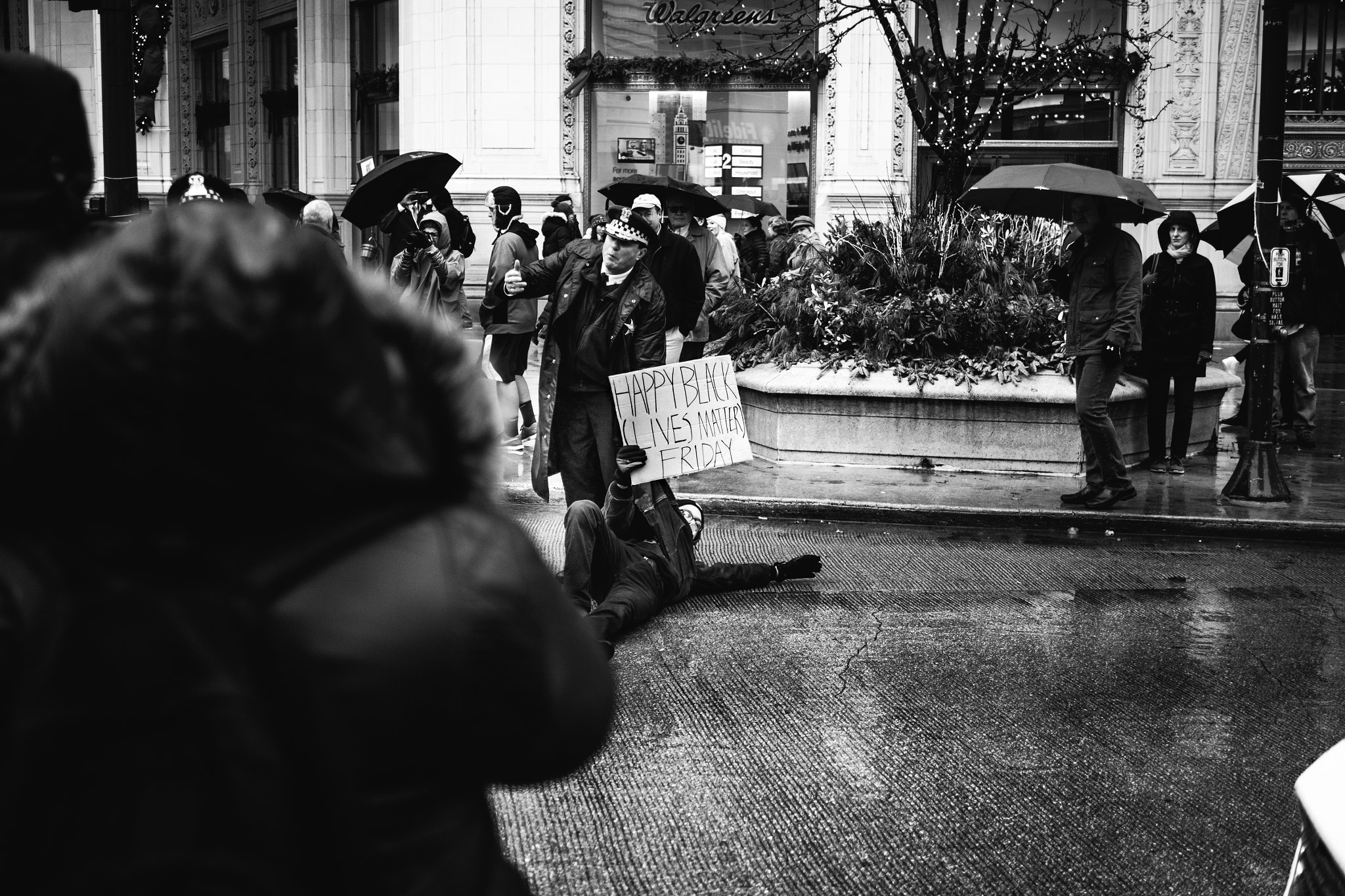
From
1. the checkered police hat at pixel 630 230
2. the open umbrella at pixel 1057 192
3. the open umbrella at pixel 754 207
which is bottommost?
the checkered police hat at pixel 630 230

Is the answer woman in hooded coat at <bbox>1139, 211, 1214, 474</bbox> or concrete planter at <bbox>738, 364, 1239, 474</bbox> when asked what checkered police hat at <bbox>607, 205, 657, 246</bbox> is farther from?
woman in hooded coat at <bbox>1139, 211, 1214, 474</bbox>

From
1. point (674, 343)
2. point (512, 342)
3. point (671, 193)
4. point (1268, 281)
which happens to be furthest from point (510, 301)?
point (1268, 281)

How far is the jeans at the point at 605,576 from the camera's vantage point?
6262 mm

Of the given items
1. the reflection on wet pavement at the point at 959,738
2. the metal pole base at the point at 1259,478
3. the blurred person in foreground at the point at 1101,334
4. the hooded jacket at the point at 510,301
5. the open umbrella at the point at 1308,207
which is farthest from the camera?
the open umbrella at the point at 1308,207

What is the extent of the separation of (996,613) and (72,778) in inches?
246

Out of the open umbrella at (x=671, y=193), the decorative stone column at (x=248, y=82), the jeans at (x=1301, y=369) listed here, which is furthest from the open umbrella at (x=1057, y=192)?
the decorative stone column at (x=248, y=82)

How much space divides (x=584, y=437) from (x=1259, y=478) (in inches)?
212

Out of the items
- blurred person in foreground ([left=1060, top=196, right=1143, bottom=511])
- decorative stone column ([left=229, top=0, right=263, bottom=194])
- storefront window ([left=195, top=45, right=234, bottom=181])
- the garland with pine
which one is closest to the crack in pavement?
blurred person in foreground ([left=1060, top=196, right=1143, bottom=511])

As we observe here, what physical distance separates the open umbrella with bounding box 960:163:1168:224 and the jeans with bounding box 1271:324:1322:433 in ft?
8.49

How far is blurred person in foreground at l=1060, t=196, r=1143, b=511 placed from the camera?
32.7 ft

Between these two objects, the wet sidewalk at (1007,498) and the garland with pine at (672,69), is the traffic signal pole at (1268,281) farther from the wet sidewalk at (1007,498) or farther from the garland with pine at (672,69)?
the garland with pine at (672,69)

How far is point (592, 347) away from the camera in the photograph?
720 centimetres

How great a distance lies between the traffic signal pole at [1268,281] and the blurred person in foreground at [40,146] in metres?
9.10

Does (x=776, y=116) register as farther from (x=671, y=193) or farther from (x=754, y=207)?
(x=671, y=193)
